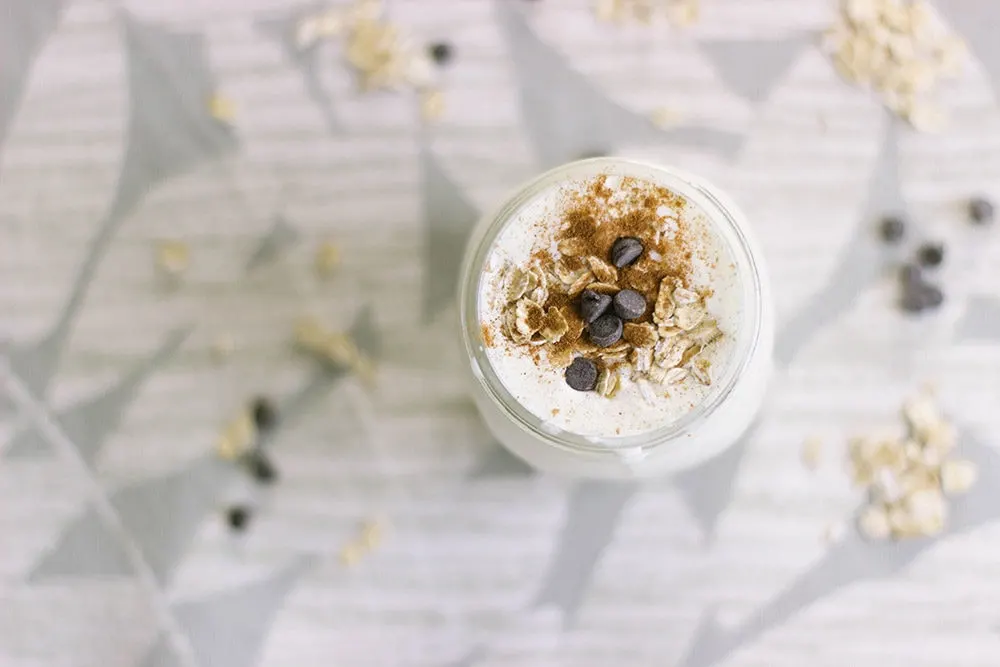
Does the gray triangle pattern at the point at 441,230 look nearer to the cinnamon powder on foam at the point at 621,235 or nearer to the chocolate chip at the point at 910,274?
the cinnamon powder on foam at the point at 621,235

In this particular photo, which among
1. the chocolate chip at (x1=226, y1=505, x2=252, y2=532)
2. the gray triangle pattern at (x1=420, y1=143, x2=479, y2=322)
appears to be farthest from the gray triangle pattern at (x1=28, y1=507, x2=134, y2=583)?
the gray triangle pattern at (x1=420, y1=143, x2=479, y2=322)

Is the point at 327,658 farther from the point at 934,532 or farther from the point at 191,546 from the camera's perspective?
the point at 934,532

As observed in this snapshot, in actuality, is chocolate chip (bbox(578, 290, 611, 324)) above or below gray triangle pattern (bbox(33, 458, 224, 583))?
above

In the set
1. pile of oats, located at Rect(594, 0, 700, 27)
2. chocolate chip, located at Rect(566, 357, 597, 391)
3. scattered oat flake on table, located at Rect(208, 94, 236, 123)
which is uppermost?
pile of oats, located at Rect(594, 0, 700, 27)

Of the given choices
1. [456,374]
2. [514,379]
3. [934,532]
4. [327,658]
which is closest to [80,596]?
[327,658]

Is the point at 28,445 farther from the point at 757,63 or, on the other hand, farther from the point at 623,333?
the point at 757,63

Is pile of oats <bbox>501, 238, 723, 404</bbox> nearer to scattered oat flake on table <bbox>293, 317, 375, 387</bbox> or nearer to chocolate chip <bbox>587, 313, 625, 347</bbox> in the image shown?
chocolate chip <bbox>587, 313, 625, 347</bbox>

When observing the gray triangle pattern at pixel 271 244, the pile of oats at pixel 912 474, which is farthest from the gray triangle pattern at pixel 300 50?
the pile of oats at pixel 912 474
